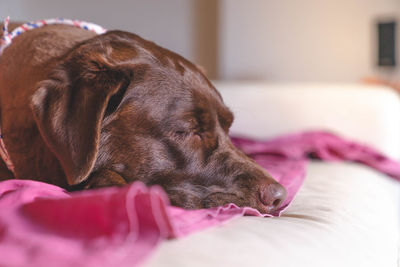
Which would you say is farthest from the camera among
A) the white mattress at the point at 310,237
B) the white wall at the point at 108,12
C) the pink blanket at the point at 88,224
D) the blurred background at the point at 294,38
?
the blurred background at the point at 294,38

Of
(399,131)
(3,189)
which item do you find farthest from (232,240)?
(399,131)

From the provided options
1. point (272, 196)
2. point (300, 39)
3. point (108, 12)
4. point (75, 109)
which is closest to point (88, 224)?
point (75, 109)

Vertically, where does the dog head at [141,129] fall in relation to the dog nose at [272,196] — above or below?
above

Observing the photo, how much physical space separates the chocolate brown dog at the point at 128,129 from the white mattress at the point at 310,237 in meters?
0.16

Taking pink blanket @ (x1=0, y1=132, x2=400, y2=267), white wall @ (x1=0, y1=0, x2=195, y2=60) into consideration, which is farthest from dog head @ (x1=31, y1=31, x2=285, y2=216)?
white wall @ (x1=0, y1=0, x2=195, y2=60)

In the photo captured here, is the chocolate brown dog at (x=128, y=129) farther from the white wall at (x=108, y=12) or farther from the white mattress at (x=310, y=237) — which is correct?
the white wall at (x=108, y=12)

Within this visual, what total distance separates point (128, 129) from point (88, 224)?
466mm

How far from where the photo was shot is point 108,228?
2.55ft

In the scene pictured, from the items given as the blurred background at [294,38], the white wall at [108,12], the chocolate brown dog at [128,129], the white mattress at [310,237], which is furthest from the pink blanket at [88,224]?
the blurred background at [294,38]

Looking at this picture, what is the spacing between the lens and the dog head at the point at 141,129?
44.8 inches

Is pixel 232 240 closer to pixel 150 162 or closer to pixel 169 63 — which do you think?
pixel 150 162

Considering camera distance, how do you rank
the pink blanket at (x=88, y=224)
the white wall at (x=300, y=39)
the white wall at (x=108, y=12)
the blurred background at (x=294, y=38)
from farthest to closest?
1. the white wall at (x=300, y=39)
2. the blurred background at (x=294, y=38)
3. the white wall at (x=108, y=12)
4. the pink blanket at (x=88, y=224)

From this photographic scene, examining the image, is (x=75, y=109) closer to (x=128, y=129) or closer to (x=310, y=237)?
(x=128, y=129)

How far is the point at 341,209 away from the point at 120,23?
1.39 m
